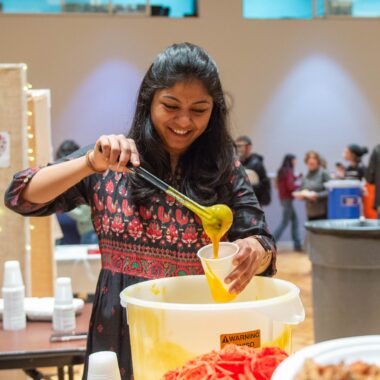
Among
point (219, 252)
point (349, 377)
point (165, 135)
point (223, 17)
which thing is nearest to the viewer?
point (349, 377)

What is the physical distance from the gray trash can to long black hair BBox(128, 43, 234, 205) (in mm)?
2074

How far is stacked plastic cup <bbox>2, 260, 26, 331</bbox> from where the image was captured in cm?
251

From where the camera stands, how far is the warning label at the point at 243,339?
43.6 inches

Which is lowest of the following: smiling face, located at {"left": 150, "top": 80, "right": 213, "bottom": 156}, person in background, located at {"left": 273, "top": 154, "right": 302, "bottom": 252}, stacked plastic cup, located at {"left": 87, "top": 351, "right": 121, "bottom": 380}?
person in background, located at {"left": 273, "top": 154, "right": 302, "bottom": 252}

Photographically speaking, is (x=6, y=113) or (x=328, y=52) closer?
(x=6, y=113)

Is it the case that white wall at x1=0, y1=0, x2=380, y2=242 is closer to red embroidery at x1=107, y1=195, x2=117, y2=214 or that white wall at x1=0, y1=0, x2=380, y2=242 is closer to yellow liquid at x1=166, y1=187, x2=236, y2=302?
red embroidery at x1=107, y1=195, x2=117, y2=214

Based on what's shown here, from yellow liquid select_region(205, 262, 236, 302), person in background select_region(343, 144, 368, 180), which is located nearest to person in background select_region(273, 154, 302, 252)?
person in background select_region(343, 144, 368, 180)

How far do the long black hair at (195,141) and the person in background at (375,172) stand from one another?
639 cm

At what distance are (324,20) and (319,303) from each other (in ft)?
24.7

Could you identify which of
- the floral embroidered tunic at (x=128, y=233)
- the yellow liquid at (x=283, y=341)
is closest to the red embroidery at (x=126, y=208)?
the floral embroidered tunic at (x=128, y=233)

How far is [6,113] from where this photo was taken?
10.7ft

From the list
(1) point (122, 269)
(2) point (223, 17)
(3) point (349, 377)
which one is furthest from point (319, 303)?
(2) point (223, 17)

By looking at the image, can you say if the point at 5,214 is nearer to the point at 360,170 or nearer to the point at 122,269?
the point at 122,269

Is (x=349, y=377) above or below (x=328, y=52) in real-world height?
below
